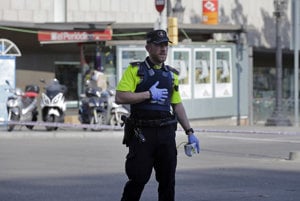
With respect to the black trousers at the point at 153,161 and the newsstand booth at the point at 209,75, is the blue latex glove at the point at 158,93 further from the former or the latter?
the newsstand booth at the point at 209,75

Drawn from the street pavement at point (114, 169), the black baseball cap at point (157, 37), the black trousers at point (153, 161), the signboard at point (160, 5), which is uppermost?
the signboard at point (160, 5)

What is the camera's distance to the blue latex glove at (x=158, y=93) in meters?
7.66

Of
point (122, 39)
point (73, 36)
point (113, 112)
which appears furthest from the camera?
point (122, 39)

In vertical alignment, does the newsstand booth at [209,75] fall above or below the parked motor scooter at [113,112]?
above

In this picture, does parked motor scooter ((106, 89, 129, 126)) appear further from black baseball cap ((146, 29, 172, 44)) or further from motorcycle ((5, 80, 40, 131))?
black baseball cap ((146, 29, 172, 44))

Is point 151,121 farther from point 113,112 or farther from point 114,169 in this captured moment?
point 113,112

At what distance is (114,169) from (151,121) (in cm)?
605

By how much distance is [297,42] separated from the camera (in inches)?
1067

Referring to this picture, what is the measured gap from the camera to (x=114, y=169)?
1373 cm

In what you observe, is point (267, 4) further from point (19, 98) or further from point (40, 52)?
point (19, 98)

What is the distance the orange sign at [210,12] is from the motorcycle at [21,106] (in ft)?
33.4

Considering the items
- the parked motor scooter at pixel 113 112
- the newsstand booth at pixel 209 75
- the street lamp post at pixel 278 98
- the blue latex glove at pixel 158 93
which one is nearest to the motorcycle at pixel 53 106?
the parked motor scooter at pixel 113 112

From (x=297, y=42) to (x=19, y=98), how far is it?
944 centimetres

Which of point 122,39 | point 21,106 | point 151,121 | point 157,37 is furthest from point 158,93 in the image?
point 122,39
